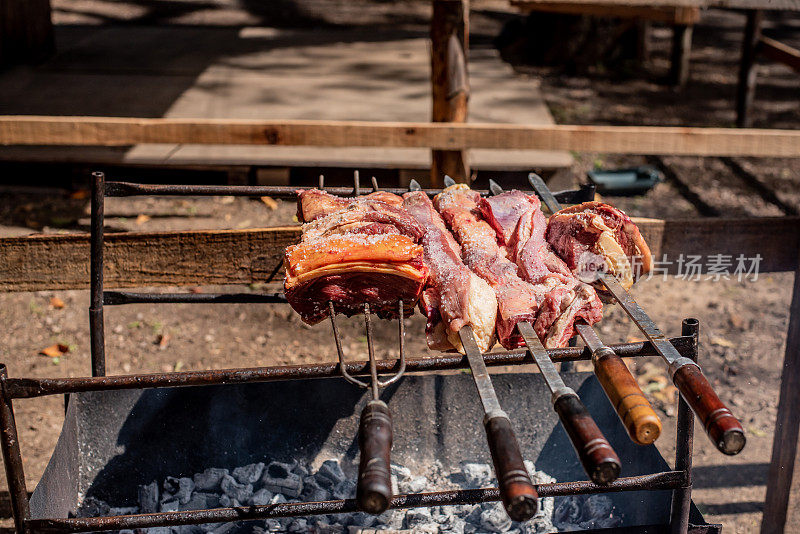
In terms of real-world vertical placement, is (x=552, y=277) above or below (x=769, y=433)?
above

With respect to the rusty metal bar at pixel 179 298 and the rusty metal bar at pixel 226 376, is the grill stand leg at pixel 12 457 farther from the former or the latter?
the rusty metal bar at pixel 179 298

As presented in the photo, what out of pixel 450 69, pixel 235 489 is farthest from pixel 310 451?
pixel 450 69

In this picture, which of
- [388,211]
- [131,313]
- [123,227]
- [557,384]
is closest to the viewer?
[557,384]

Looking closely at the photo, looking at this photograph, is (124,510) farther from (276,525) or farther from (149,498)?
(276,525)

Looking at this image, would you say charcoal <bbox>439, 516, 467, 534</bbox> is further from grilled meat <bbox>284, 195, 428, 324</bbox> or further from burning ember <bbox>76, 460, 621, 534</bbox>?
grilled meat <bbox>284, 195, 428, 324</bbox>

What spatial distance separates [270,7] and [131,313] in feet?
29.4

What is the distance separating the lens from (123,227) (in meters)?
5.80

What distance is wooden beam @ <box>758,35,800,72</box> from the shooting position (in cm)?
626

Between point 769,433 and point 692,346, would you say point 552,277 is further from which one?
point 769,433

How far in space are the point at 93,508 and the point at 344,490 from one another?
3.11 feet

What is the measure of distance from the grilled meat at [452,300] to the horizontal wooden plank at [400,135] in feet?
4.59

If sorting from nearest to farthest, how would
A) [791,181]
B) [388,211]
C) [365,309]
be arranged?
1. [365,309]
2. [388,211]
3. [791,181]

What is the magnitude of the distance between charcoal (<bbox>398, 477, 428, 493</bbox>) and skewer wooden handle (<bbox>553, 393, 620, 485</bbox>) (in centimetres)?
150

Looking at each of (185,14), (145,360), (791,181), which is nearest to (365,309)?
(145,360)
